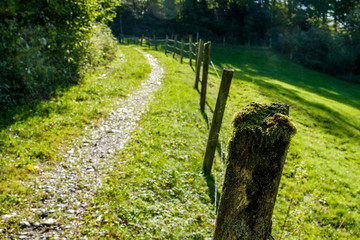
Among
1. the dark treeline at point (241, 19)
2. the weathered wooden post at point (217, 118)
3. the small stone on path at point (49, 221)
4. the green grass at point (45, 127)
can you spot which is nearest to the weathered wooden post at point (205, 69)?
the weathered wooden post at point (217, 118)

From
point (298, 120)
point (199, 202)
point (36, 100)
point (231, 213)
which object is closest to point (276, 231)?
point (199, 202)

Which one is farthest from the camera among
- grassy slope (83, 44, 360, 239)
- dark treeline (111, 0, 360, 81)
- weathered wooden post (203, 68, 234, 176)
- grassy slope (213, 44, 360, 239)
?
dark treeline (111, 0, 360, 81)

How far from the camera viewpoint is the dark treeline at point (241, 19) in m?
54.8

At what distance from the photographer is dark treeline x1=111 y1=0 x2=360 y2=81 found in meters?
54.8

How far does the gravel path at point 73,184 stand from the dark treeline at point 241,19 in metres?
49.9

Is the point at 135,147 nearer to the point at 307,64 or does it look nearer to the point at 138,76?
the point at 138,76

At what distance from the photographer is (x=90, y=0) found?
1217cm

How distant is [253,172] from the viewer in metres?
2.00

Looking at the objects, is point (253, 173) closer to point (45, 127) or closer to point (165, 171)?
point (165, 171)

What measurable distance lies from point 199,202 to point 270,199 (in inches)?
154

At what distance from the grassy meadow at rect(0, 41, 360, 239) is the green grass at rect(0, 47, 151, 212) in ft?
0.08

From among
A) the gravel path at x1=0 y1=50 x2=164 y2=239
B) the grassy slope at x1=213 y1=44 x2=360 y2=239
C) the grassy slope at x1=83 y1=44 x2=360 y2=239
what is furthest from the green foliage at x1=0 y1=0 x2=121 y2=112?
the grassy slope at x1=213 y1=44 x2=360 y2=239

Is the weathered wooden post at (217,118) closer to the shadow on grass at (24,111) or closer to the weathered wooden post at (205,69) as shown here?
the weathered wooden post at (205,69)

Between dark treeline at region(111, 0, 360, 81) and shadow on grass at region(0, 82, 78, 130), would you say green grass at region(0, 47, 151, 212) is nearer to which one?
shadow on grass at region(0, 82, 78, 130)
